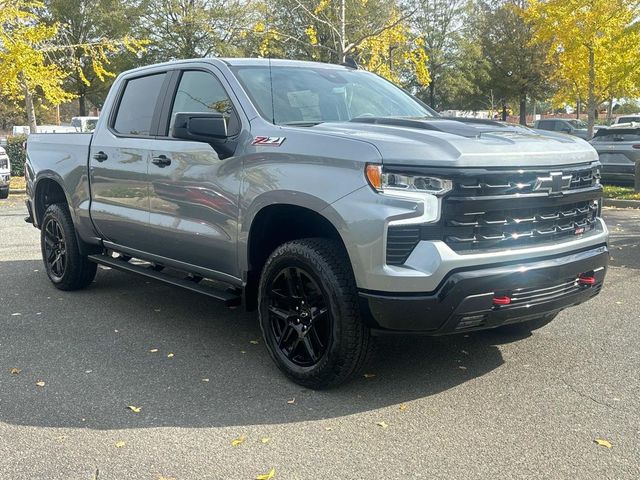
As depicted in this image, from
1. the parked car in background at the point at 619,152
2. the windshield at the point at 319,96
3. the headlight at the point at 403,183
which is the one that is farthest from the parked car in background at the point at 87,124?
the parked car in background at the point at 619,152

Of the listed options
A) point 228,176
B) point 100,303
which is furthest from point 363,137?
point 100,303

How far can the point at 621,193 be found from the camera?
525 inches

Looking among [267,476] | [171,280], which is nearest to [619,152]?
[171,280]

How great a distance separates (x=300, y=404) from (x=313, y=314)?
51cm

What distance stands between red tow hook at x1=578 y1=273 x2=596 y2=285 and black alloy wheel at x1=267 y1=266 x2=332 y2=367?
147cm

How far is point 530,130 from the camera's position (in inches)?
169

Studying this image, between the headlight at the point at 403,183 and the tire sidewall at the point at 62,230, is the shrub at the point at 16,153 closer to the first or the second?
the tire sidewall at the point at 62,230

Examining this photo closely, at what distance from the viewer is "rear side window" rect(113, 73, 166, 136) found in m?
5.33

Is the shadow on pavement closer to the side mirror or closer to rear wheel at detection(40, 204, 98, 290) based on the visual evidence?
rear wheel at detection(40, 204, 98, 290)

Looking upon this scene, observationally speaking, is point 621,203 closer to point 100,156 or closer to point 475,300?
point 100,156

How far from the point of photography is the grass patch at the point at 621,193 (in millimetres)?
12758

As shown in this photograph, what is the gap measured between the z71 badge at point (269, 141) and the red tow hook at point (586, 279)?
74.7 inches

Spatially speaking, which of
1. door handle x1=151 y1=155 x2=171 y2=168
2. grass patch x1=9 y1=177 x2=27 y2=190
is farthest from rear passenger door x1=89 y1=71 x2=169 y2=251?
grass patch x1=9 y1=177 x2=27 y2=190

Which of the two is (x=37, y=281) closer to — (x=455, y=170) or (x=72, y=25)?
(x=455, y=170)
